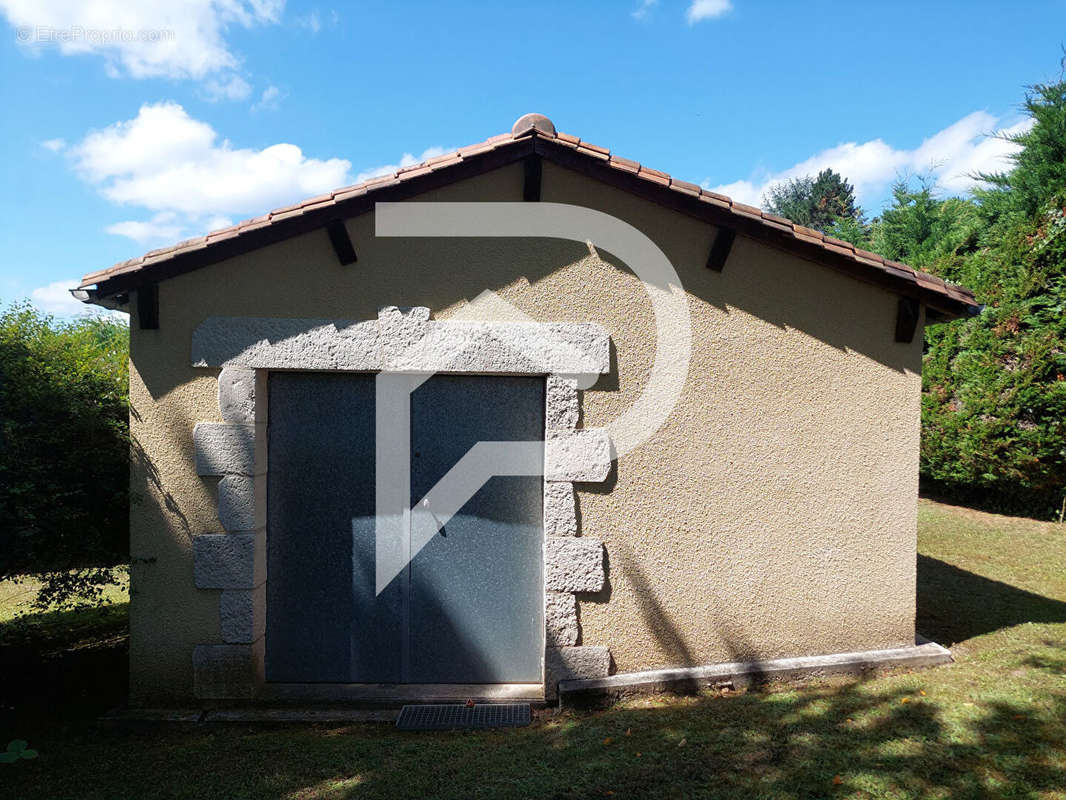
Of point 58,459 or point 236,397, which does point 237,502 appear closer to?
point 236,397

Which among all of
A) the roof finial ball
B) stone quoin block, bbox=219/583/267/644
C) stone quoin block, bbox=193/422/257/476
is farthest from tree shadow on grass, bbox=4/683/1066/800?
the roof finial ball

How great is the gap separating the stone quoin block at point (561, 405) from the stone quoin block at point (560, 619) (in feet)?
3.80

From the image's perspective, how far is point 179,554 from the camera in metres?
4.68

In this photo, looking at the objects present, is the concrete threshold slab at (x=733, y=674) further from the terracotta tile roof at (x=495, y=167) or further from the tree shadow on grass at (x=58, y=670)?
the tree shadow on grass at (x=58, y=670)

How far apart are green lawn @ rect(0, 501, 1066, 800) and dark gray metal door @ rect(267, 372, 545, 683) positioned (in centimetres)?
58

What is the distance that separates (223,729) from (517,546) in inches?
88.8

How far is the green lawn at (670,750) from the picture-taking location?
10.7 feet

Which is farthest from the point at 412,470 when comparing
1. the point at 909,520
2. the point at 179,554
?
the point at 909,520

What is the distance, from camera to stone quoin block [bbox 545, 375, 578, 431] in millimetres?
4656

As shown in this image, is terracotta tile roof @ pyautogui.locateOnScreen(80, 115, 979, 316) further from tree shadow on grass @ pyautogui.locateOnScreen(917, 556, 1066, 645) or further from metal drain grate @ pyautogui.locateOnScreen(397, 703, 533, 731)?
metal drain grate @ pyautogui.locateOnScreen(397, 703, 533, 731)

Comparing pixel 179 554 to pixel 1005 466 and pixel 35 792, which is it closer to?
pixel 35 792

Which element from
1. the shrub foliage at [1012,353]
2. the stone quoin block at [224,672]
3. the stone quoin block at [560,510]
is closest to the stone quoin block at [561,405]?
the stone quoin block at [560,510]

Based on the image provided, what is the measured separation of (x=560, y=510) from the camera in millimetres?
4629

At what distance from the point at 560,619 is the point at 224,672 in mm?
2342
